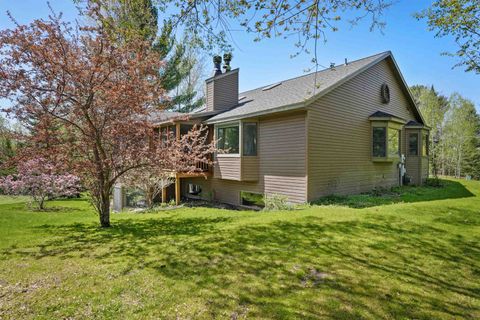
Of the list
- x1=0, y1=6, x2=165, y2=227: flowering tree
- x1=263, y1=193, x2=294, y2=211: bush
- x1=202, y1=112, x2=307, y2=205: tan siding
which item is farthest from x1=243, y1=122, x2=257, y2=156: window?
x1=0, y1=6, x2=165, y2=227: flowering tree

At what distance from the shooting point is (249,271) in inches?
150

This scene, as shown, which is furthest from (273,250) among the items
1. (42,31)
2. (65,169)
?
(42,31)

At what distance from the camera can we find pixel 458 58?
8688 mm

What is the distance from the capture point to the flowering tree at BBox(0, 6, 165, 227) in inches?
215

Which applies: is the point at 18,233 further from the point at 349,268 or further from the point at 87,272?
the point at 349,268

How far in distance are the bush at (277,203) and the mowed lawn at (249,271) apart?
347 centimetres

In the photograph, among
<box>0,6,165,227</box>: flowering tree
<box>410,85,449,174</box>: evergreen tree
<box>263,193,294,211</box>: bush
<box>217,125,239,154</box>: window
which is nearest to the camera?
<box>0,6,165,227</box>: flowering tree

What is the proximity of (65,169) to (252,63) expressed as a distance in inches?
212

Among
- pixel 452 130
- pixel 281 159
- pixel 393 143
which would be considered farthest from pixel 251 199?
pixel 452 130

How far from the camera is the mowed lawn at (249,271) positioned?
2.92 m

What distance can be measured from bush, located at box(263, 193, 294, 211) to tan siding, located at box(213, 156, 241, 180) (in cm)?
195

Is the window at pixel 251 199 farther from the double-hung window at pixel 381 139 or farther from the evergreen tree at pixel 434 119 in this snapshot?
the evergreen tree at pixel 434 119

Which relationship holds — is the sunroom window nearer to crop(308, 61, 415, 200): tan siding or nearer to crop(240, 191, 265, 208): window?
crop(308, 61, 415, 200): tan siding

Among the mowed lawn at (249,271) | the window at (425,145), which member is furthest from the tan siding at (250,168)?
the window at (425,145)
